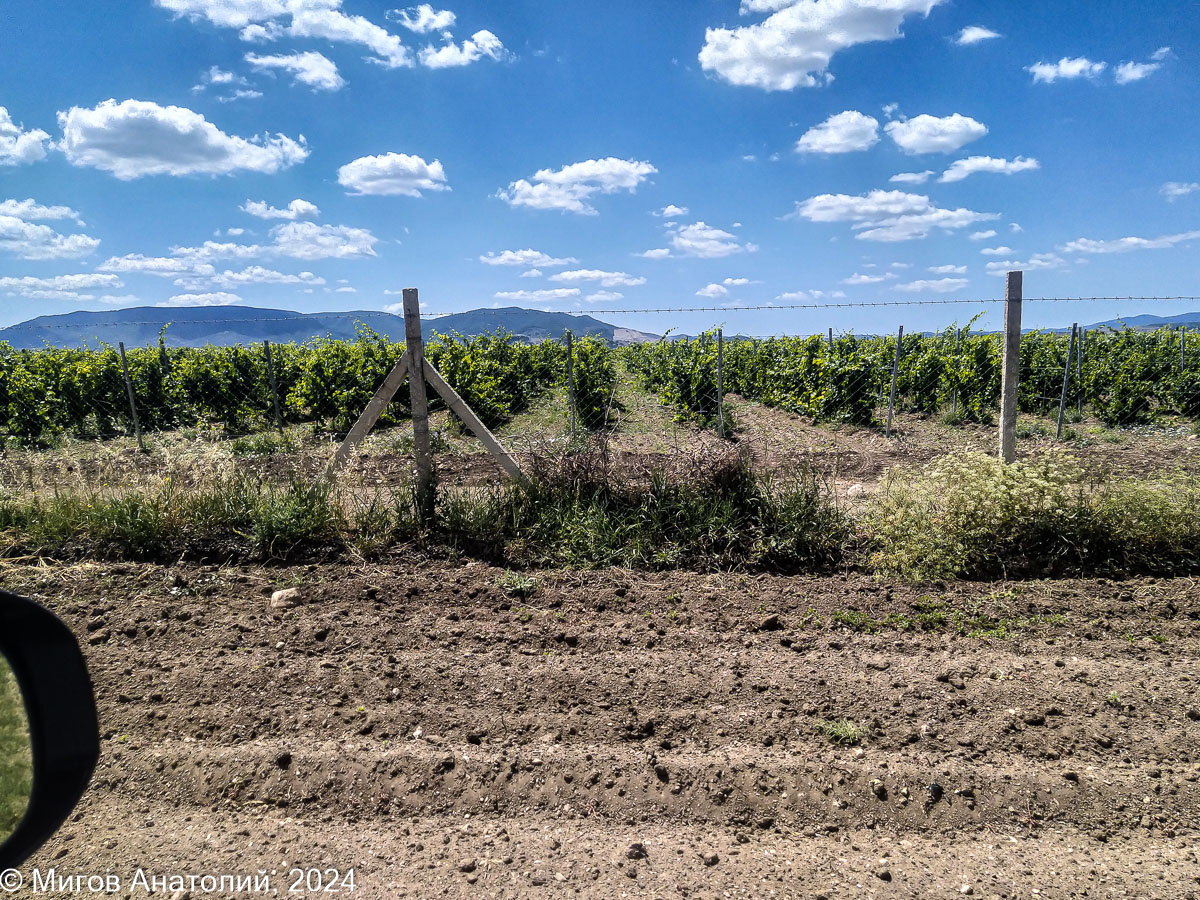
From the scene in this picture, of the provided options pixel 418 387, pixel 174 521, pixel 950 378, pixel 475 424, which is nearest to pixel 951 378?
pixel 950 378

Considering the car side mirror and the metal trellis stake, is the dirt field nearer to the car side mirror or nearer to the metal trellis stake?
the car side mirror

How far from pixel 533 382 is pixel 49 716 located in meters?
16.1

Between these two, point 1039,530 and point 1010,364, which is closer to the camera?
point 1039,530

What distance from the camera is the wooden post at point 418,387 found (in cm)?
598

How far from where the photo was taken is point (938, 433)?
1378 centimetres

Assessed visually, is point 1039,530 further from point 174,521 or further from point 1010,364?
point 174,521

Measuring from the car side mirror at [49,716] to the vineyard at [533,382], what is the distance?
43.4 ft

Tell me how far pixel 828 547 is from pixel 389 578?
3201mm

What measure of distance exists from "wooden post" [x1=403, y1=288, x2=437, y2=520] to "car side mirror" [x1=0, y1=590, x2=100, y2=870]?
463 cm

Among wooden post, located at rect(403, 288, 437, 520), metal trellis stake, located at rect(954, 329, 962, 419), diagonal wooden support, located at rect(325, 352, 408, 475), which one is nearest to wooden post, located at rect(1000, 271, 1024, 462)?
wooden post, located at rect(403, 288, 437, 520)

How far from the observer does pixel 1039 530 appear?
509 cm

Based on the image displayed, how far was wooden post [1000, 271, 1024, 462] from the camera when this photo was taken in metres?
5.92

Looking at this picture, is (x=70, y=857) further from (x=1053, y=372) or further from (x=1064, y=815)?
(x=1053, y=372)

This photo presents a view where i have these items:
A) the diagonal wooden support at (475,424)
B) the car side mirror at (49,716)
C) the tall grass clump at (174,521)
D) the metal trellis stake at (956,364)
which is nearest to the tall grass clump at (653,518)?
the diagonal wooden support at (475,424)
